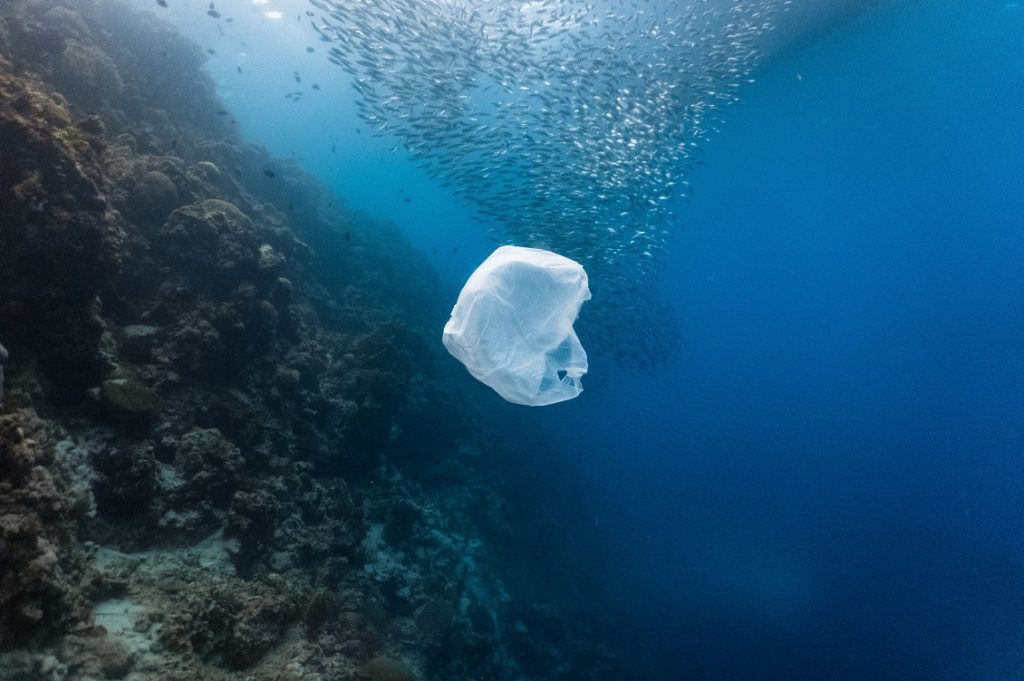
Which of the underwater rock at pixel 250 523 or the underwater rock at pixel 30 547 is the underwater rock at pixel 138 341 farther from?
the underwater rock at pixel 30 547

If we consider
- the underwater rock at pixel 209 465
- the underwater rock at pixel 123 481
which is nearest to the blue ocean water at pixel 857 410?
the underwater rock at pixel 209 465

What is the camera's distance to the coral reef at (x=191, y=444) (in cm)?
387

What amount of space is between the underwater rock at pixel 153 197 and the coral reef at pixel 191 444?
1.1 inches

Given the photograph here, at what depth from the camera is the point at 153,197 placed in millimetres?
7152

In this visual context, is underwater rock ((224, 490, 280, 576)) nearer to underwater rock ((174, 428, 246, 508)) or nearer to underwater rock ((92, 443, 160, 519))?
underwater rock ((174, 428, 246, 508))

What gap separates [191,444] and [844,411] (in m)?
50.8

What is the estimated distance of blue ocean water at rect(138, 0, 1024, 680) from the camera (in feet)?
65.2

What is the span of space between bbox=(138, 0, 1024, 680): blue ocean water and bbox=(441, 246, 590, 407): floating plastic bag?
14.7 metres

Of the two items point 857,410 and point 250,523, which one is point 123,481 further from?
point 857,410

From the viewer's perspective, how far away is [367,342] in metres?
11.4

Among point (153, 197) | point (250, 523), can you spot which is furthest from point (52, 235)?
point (250, 523)

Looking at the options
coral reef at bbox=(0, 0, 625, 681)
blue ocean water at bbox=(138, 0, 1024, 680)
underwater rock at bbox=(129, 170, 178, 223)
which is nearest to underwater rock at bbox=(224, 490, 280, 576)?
coral reef at bbox=(0, 0, 625, 681)

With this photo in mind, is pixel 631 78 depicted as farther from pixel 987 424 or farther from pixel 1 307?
pixel 987 424

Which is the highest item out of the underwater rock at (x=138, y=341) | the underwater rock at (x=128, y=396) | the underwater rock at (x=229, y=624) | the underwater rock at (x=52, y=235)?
the underwater rock at (x=52, y=235)
